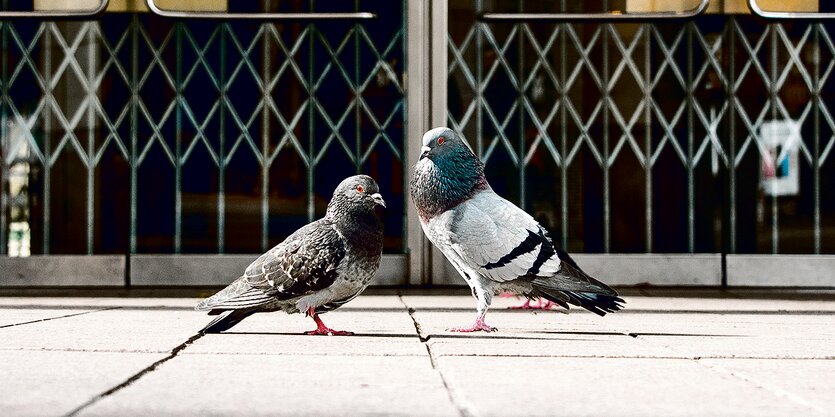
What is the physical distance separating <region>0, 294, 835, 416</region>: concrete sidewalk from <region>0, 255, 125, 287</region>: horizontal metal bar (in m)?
1.63

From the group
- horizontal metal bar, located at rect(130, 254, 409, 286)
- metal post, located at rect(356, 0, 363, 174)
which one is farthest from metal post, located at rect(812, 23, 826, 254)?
metal post, located at rect(356, 0, 363, 174)

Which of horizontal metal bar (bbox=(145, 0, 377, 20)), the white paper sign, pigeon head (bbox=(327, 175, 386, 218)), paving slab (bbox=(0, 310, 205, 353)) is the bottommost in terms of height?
paving slab (bbox=(0, 310, 205, 353))

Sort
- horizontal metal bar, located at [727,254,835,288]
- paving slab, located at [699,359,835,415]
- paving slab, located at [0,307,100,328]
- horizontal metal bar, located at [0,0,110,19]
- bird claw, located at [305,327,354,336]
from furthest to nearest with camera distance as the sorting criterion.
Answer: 1. horizontal metal bar, located at [727,254,835,288]
2. horizontal metal bar, located at [0,0,110,19]
3. paving slab, located at [0,307,100,328]
4. bird claw, located at [305,327,354,336]
5. paving slab, located at [699,359,835,415]

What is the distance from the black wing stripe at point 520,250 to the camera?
182 inches

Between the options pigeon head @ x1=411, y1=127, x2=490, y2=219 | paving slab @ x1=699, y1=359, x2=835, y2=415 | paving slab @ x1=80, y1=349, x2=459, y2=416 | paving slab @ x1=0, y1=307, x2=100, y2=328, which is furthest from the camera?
paving slab @ x1=0, y1=307, x2=100, y2=328

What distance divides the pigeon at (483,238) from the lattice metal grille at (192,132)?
271 cm

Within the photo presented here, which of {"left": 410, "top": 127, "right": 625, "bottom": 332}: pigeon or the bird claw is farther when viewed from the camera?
{"left": 410, "top": 127, "right": 625, "bottom": 332}: pigeon

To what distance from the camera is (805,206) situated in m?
7.57

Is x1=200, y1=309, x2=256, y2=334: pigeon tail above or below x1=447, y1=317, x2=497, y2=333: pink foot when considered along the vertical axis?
above

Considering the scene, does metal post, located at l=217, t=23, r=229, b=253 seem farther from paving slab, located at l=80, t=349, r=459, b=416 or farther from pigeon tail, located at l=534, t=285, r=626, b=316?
paving slab, located at l=80, t=349, r=459, b=416

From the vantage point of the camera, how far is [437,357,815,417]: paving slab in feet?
8.89

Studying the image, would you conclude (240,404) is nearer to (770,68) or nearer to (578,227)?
(578,227)

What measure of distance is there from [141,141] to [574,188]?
9.66ft

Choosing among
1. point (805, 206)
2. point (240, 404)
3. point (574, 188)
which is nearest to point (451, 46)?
point (574, 188)
